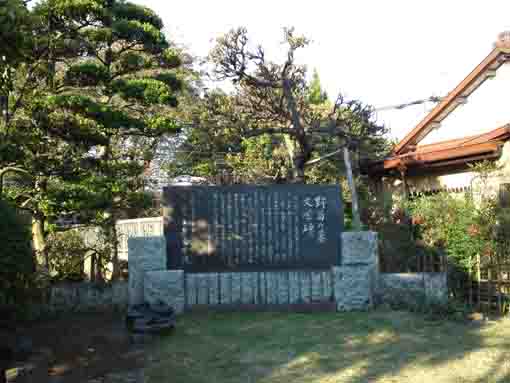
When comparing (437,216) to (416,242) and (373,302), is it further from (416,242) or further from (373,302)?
(373,302)

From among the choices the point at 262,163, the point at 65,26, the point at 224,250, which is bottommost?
the point at 224,250

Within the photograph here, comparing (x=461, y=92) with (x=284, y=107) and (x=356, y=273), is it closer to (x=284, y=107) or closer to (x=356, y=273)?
(x=284, y=107)

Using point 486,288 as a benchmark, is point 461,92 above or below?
above

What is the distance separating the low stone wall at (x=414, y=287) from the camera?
7.96 m

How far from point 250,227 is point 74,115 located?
123 inches

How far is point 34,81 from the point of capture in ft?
26.7

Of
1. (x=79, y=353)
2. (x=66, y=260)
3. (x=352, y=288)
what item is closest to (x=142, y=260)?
(x=79, y=353)

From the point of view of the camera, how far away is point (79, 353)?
593cm

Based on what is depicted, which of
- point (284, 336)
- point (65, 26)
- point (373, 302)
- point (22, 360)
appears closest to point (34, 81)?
point (65, 26)

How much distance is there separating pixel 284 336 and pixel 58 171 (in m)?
4.17

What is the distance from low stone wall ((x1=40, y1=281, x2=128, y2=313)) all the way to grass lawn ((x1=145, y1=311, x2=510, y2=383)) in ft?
4.44

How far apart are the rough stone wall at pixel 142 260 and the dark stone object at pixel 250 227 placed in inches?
8.7

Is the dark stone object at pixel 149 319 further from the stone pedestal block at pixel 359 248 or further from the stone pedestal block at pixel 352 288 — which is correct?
the stone pedestal block at pixel 359 248

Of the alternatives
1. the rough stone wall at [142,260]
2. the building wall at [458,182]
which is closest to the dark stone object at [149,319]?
the rough stone wall at [142,260]
